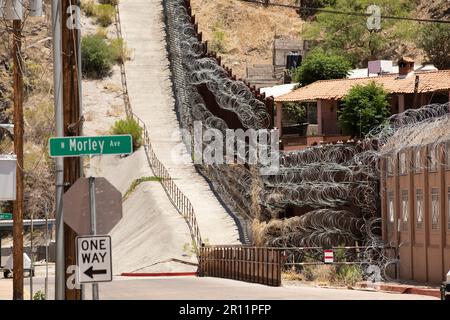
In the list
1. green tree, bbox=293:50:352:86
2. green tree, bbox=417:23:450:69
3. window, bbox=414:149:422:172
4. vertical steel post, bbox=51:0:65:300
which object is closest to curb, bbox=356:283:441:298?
window, bbox=414:149:422:172

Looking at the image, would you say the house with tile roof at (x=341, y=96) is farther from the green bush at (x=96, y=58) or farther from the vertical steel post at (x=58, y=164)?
the vertical steel post at (x=58, y=164)

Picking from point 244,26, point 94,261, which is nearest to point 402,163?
point 94,261

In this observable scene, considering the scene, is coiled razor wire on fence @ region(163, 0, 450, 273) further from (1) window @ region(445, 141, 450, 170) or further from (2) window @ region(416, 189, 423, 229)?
(2) window @ region(416, 189, 423, 229)

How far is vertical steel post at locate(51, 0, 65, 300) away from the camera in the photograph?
2398cm

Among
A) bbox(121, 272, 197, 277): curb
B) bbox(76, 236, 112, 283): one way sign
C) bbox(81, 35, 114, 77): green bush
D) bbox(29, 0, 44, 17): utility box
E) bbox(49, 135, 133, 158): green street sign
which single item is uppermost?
bbox(81, 35, 114, 77): green bush

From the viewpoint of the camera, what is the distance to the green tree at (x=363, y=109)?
64.4 m

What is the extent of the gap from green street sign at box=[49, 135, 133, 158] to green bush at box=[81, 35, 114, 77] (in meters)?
68.4

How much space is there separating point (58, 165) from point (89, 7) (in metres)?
80.2

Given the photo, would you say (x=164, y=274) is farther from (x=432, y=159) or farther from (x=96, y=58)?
(x=96, y=58)

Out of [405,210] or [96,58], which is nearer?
[405,210]

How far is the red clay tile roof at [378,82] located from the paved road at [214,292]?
21.2 m

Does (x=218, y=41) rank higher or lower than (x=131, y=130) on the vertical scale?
higher

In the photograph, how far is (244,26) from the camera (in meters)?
114

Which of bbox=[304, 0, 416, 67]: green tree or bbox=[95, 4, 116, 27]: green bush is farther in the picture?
bbox=[95, 4, 116, 27]: green bush
